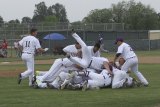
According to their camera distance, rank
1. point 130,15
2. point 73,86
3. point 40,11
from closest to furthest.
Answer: point 73,86 < point 130,15 < point 40,11

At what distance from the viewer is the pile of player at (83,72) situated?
14.3 m

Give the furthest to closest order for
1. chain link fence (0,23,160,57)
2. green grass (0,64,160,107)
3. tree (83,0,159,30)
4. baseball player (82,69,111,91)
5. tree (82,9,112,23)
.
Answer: tree (82,9,112,23) < tree (83,0,159,30) < chain link fence (0,23,160,57) < baseball player (82,69,111,91) < green grass (0,64,160,107)

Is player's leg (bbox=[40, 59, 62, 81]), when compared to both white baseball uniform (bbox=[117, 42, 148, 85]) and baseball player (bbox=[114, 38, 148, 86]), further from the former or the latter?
white baseball uniform (bbox=[117, 42, 148, 85])

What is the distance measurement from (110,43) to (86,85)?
45814 millimetres

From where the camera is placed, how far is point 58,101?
11508 mm

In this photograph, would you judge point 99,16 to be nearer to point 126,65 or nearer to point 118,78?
point 126,65

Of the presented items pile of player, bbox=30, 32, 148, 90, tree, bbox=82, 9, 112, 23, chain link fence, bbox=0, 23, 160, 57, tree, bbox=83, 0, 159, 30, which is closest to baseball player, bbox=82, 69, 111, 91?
pile of player, bbox=30, 32, 148, 90

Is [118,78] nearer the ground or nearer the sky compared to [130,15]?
nearer the ground

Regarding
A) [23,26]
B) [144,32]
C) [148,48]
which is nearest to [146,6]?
[144,32]

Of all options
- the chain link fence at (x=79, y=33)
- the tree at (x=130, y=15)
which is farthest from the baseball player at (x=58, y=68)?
the tree at (x=130, y=15)

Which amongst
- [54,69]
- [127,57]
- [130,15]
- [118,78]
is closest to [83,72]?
[54,69]

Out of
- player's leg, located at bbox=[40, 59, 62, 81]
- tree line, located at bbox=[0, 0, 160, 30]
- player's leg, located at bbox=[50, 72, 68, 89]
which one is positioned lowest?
player's leg, located at bbox=[50, 72, 68, 89]

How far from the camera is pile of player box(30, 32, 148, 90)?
46.8 ft

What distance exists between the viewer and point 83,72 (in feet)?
47.0
